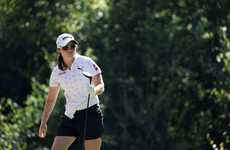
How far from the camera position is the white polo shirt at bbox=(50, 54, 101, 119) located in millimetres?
4211

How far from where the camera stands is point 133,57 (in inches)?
490

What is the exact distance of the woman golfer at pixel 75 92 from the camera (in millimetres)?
4223

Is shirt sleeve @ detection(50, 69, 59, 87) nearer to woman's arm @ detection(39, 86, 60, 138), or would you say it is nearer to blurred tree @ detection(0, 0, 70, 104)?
woman's arm @ detection(39, 86, 60, 138)

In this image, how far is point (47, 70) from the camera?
11.4 metres

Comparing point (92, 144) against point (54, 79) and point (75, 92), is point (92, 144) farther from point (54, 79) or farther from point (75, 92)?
point (54, 79)

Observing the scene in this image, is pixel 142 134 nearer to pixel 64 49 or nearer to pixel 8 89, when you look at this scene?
pixel 8 89

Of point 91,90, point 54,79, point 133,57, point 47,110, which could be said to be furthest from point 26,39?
point 91,90

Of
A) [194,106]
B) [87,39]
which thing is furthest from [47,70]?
[194,106]

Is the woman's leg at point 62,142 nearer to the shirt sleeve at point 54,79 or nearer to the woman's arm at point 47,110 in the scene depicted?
the woman's arm at point 47,110

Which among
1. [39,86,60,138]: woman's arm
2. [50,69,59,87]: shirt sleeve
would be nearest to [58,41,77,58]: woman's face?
[50,69,59,87]: shirt sleeve

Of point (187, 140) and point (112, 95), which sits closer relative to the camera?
point (187, 140)

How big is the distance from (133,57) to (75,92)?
27.1 ft

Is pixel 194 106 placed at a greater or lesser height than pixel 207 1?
lesser

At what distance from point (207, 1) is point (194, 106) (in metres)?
2.36
